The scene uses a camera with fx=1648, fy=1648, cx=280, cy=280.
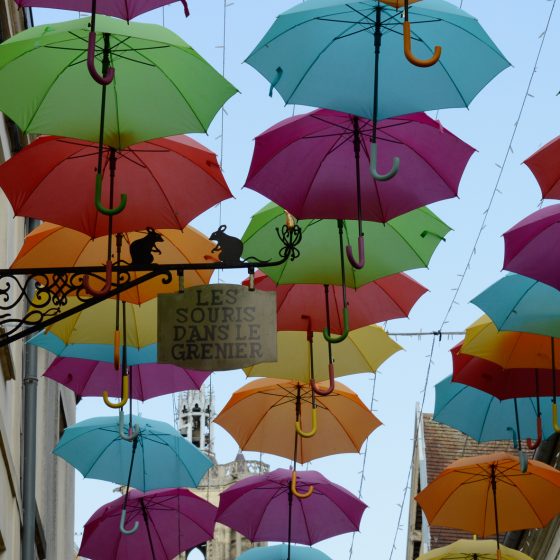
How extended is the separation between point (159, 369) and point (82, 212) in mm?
3061

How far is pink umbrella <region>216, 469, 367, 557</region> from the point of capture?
1484cm

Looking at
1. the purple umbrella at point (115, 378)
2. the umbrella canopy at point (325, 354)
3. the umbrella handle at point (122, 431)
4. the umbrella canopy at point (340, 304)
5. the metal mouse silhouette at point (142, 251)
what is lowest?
the umbrella handle at point (122, 431)

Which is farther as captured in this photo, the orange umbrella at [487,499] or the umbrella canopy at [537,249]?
the orange umbrella at [487,499]

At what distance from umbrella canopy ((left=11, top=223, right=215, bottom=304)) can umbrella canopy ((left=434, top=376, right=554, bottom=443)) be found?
11.5ft

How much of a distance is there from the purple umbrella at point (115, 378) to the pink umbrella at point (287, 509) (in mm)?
1706

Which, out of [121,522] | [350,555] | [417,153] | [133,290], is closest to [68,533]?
[350,555]

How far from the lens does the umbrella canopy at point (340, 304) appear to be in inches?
497

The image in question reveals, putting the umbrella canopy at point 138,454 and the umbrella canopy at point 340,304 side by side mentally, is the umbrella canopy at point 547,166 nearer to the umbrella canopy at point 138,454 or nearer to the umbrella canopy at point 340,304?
the umbrella canopy at point 340,304

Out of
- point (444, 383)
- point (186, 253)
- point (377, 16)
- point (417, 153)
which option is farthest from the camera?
point (444, 383)

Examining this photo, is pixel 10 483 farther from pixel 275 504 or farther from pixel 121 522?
pixel 275 504

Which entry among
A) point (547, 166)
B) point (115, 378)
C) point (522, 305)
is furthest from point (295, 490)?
point (547, 166)

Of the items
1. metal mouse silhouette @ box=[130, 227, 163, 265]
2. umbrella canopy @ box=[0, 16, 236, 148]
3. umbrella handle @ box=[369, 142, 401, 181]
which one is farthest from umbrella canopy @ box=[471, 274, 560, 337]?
metal mouse silhouette @ box=[130, 227, 163, 265]

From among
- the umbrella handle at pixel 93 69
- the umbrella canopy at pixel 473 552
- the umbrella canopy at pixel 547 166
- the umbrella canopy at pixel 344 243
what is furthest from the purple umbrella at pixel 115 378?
the umbrella handle at pixel 93 69

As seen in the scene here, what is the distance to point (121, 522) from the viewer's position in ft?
44.1
